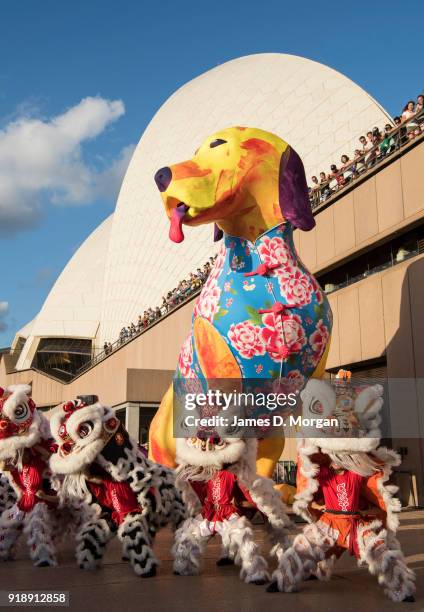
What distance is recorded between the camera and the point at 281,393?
17.0 ft

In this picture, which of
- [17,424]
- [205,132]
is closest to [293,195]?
[17,424]

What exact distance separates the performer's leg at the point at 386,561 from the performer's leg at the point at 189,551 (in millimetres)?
1033

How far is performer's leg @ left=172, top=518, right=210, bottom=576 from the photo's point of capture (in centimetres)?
413

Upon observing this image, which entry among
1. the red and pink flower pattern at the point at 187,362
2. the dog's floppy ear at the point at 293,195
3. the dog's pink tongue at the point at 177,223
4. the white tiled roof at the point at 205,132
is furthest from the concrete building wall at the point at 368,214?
the white tiled roof at the point at 205,132

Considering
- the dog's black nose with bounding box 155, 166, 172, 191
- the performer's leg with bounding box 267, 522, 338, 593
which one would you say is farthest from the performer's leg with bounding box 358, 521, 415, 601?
the dog's black nose with bounding box 155, 166, 172, 191

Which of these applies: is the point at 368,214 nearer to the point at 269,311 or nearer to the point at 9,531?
the point at 269,311

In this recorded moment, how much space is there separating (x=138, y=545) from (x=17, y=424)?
147 centimetres

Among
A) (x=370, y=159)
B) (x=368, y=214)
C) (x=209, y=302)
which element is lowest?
(x=209, y=302)

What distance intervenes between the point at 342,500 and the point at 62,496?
81.1 inches

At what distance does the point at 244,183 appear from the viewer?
5363mm

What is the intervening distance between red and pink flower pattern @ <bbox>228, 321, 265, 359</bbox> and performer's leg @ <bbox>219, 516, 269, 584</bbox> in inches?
54.2

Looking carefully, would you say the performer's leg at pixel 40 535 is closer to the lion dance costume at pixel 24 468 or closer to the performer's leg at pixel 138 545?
the lion dance costume at pixel 24 468

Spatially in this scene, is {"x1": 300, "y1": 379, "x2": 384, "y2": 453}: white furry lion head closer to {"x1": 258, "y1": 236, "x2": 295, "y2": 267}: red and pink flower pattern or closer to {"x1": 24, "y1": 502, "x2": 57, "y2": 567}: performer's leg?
{"x1": 258, "y1": 236, "x2": 295, "y2": 267}: red and pink flower pattern

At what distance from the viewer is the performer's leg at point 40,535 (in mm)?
4605
